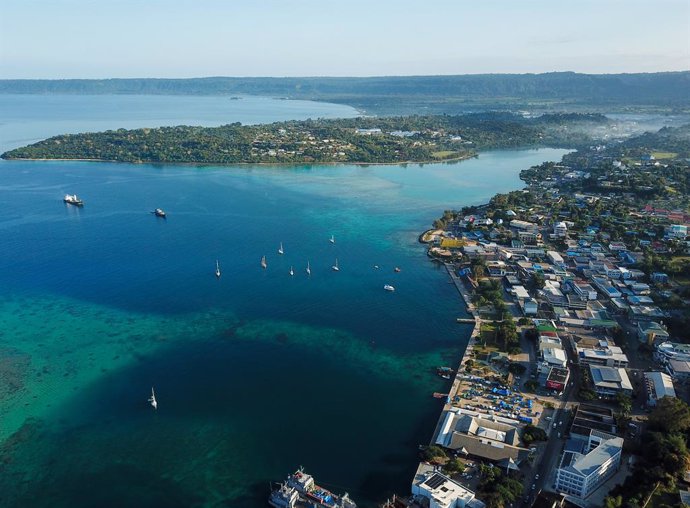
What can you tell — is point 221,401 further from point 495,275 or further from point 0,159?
point 0,159

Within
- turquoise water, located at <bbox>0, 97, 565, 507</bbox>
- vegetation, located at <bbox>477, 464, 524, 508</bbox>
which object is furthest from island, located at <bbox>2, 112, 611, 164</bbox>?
vegetation, located at <bbox>477, 464, 524, 508</bbox>

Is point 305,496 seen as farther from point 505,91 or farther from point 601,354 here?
point 505,91

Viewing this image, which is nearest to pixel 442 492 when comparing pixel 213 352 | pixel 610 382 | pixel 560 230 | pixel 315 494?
pixel 315 494

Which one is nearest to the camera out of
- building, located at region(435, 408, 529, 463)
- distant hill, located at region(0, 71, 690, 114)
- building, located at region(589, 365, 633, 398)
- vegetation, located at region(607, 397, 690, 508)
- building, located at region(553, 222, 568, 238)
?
vegetation, located at region(607, 397, 690, 508)

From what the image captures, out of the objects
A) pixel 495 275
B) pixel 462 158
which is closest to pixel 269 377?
pixel 495 275

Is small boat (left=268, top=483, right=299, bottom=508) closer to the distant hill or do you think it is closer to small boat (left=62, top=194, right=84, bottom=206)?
small boat (left=62, top=194, right=84, bottom=206)

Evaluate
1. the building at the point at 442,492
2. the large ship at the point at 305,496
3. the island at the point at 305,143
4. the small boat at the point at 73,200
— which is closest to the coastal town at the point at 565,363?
the building at the point at 442,492

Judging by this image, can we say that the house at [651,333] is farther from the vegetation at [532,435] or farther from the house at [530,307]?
the vegetation at [532,435]
